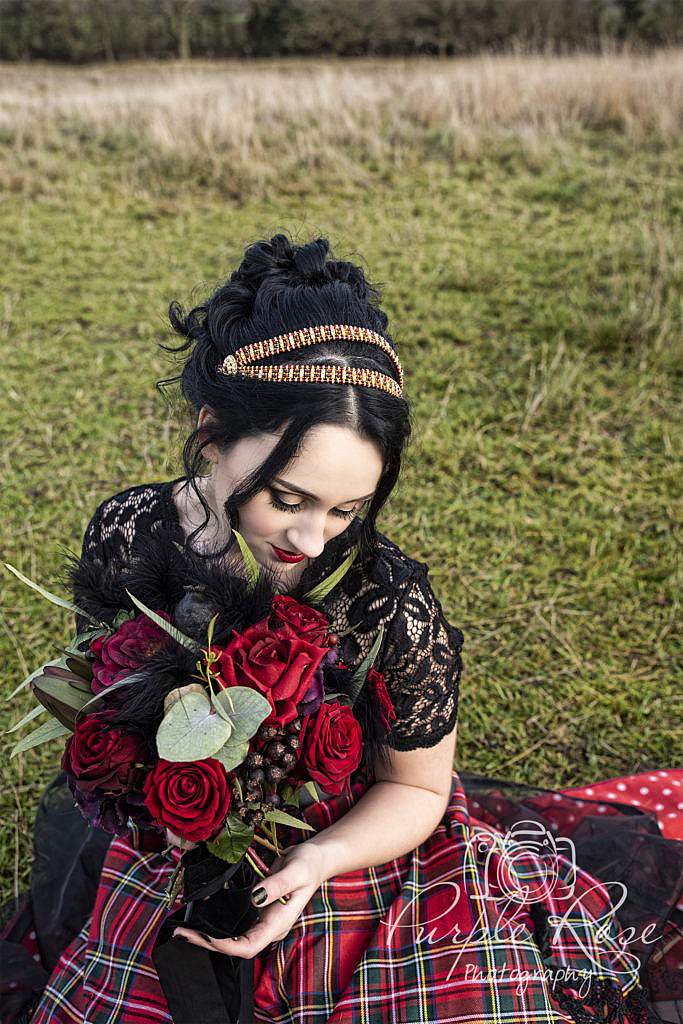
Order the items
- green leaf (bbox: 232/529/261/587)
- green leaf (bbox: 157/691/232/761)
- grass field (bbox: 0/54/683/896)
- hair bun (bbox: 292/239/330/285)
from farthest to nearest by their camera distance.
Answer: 1. grass field (bbox: 0/54/683/896)
2. hair bun (bbox: 292/239/330/285)
3. green leaf (bbox: 232/529/261/587)
4. green leaf (bbox: 157/691/232/761)

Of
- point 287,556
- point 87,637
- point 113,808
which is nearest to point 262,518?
point 287,556

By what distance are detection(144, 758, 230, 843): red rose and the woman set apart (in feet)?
1.50

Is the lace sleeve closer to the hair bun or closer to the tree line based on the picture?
the hair bun

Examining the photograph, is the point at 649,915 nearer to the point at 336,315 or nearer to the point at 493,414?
the point at 336,315

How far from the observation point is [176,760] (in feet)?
4.83

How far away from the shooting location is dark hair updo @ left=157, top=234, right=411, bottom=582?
1.98 metres

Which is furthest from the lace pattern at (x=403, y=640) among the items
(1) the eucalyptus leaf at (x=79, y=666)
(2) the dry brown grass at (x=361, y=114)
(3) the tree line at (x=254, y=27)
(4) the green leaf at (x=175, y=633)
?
(3) the tree line at (x=254, y=27)

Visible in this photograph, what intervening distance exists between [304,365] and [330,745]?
0.84 m

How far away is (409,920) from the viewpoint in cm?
220

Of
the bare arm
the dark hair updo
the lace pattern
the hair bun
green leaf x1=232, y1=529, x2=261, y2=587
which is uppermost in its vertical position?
the hair bun

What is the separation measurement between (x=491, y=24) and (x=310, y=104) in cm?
688

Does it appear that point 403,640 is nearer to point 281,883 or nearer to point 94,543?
point 281,883

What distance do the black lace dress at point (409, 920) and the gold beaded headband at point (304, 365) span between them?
46 centimetres

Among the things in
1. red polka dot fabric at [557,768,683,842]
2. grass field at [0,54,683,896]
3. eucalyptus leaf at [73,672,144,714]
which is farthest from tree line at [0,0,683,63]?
eucalyptus leaf at [73,672,144,714]
